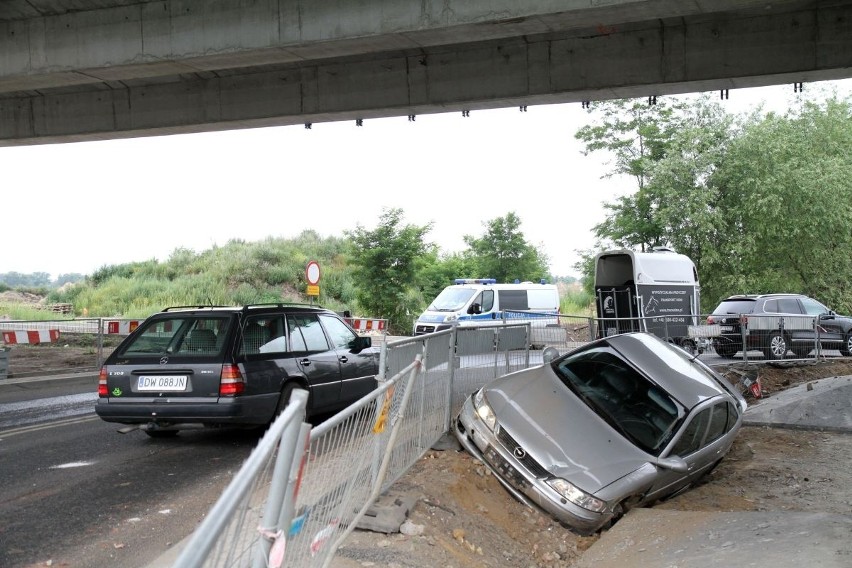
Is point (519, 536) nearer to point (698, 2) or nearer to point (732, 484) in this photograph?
point (732, 484)

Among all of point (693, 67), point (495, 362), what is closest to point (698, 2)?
point (693, 67)

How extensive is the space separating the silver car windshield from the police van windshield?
15.4m

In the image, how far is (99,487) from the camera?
695cm

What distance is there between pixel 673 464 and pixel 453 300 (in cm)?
1779

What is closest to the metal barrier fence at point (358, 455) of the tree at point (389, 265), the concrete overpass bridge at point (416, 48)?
the concrete overpass bridge at point (416, 48)

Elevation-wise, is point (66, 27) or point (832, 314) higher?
point (66, 27)

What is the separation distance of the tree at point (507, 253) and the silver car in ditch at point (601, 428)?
1738 inches

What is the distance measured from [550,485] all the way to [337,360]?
3822 mm

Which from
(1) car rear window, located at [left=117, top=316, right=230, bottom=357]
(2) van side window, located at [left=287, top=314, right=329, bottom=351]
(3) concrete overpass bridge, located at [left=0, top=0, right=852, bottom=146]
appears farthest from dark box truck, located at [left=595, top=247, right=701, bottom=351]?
(1) car rear window, located at [left=117, top=316, right=230, bottom=357]

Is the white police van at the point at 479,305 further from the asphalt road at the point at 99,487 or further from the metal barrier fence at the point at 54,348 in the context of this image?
the asphalt road at the point at 99,487

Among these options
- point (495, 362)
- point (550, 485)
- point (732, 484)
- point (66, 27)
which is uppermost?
point (66, 27)

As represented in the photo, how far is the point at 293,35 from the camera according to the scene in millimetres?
10922

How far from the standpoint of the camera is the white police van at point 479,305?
23.8m

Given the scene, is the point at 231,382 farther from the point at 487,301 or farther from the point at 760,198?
the point at 760,198
